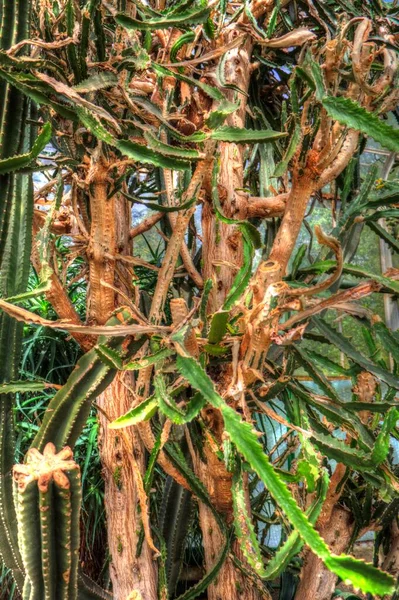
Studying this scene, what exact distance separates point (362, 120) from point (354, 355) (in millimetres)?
335

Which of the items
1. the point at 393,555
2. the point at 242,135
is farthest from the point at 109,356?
the point at 393,555

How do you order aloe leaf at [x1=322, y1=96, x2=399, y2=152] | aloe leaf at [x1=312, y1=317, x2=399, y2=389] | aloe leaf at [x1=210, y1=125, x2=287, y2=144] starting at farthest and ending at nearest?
1. aloe leaf at [x1=312, y1=317, x2=399, y2=389]
2. aloe leaf at [x1=210, y1=125, x2=287, y2=144]
3. aloe leaf at [x1=322, y1=96, x2=399, y2=152]

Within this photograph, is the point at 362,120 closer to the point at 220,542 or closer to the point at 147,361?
the point at 147,361

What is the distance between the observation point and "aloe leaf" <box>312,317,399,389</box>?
770 mm

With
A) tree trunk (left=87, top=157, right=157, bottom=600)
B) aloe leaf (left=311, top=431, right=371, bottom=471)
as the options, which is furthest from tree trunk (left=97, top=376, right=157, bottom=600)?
aloe leaf (left=311, top=431, right=371, bottom=471)

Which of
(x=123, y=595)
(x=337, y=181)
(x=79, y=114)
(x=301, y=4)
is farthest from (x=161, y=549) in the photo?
(x=301, y=4)

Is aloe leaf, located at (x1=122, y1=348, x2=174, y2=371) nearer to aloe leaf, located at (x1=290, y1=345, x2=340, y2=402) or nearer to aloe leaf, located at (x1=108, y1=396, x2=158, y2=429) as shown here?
aloe leaf, located at (x1=108, y1=396, x2=158, y2=429)

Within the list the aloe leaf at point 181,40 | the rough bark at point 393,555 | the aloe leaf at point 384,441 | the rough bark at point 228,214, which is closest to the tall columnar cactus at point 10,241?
the aloe leaf at point 181,40

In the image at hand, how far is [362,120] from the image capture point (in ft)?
1.88

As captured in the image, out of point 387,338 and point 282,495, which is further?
point 387,338

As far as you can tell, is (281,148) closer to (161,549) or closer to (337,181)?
(337,181)

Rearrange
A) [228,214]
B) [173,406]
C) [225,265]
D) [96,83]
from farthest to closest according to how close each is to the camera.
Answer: [228,214] → [225,265] → [96,83] → [173,406]

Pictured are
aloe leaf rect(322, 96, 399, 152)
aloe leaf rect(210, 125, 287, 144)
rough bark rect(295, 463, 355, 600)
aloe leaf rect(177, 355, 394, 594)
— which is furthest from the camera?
rough bark rect(295, 463, 355, 600)

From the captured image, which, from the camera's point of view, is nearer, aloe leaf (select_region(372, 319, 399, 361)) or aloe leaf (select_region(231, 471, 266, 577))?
aloe leaf (select_region(231, 471, 266, 577))
